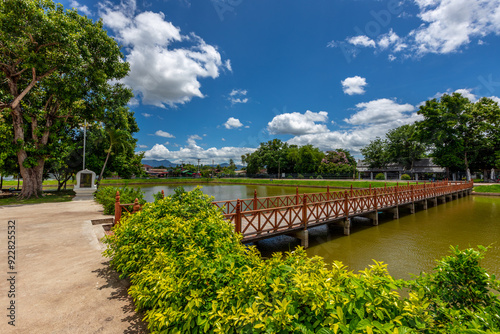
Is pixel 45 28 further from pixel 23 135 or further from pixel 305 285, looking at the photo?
pixel 305 285

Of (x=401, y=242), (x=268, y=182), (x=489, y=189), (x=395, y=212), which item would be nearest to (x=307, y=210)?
(x=401, y=242)

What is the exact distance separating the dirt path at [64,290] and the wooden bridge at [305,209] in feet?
5.95

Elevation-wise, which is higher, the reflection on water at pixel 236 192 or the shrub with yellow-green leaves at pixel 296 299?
the shrub with yellow-green leaves at pixel 296 299

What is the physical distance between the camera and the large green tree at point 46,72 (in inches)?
504

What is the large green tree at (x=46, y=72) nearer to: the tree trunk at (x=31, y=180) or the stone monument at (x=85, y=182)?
the tree trunk at (x=31, y=180)

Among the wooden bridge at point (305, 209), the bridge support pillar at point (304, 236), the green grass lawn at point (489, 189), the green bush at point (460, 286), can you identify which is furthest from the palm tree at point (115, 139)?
the green grass lawn at point (489, 189)

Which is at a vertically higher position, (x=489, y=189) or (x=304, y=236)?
(x=489, y=189)

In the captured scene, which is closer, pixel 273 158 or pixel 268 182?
pixel 268 182

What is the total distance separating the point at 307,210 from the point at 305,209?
286cm

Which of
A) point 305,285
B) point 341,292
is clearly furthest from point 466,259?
point 305,285

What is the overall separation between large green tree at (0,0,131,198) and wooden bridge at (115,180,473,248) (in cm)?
1207

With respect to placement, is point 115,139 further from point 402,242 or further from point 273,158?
point 273,158

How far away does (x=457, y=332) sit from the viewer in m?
1.42

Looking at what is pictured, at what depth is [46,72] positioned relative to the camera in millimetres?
14586
